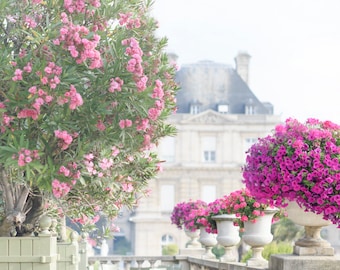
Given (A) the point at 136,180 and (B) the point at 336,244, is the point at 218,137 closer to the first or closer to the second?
(B) the point at 336,244

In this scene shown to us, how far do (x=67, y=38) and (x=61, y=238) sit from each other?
645cm

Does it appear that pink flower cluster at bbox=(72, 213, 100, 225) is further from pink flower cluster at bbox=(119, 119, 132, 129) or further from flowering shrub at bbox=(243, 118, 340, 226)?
flowering shrub at bbox=(243, 118, 340, 226)

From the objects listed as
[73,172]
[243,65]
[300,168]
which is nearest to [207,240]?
[73,172]

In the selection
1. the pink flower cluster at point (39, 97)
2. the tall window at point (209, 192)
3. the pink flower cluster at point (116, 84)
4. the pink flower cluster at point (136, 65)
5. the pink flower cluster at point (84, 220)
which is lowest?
the pink flower cluster at point (84, 220)

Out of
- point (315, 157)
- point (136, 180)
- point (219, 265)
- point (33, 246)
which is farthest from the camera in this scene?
point (219, 265)

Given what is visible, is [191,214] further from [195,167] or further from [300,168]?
[195,167]

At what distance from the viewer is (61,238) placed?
47.1 feet

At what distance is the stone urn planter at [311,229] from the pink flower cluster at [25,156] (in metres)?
2.35

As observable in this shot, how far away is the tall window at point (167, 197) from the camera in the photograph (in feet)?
230

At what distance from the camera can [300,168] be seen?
7.80m

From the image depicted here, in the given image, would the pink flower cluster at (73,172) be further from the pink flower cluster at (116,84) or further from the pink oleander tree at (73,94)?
the pink flower cluster at (116,84)

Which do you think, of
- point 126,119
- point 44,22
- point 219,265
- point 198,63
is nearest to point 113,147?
point 126,119

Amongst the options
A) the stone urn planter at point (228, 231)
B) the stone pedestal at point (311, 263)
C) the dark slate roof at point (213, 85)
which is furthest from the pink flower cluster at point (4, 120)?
the dark slate roof at point (213, 85)

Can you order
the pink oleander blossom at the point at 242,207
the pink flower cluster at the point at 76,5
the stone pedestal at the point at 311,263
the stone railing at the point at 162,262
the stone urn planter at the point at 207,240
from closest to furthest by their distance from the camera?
the stone pedestal at the point at 311,263
the pink flower cluster at the point at 76,5
the pink oleander blossom at the point at 242,207
the stone railing at the point at 162,262
the stone urn planter at the point at 207,240
